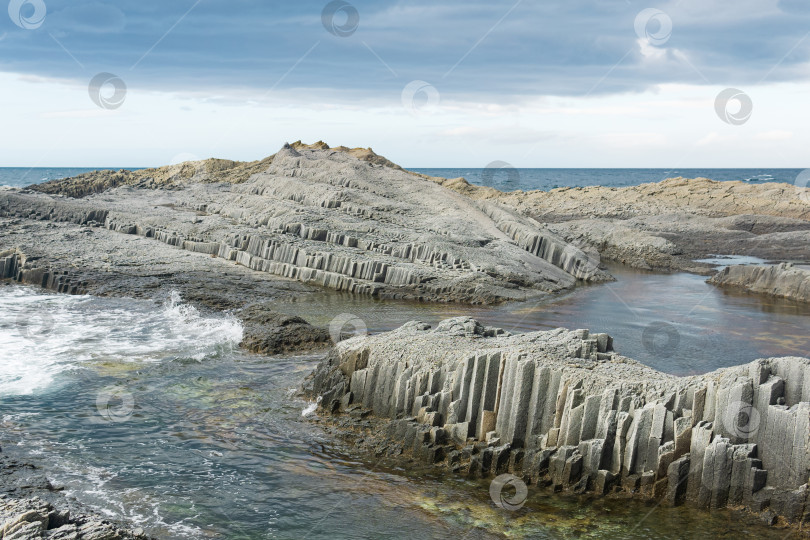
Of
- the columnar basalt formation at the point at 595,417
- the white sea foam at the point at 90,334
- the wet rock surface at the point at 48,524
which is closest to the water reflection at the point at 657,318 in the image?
the white sea foam at the point at 90,334

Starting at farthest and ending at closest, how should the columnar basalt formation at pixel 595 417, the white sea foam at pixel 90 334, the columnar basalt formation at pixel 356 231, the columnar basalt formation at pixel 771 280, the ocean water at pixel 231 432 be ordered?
the columnar basalt formation at pixel 771 280 → the columnar basalt formation at pixel 356 231 → the white sea foam at pixel 90 334 → the columnar basalt formation at pixel 595 417 → the ocean water at pixel 231 432

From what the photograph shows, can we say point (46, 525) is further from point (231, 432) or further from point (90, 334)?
point (90, 334)

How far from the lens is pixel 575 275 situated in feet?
118

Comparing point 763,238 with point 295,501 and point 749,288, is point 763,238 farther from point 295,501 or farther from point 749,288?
point 295,501

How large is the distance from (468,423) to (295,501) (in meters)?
3.76

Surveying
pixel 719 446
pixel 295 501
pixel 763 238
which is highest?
pixel 763 238

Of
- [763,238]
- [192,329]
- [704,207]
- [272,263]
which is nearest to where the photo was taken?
[192,329]

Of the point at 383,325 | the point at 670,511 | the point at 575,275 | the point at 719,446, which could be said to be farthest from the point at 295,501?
the point at 575,275
